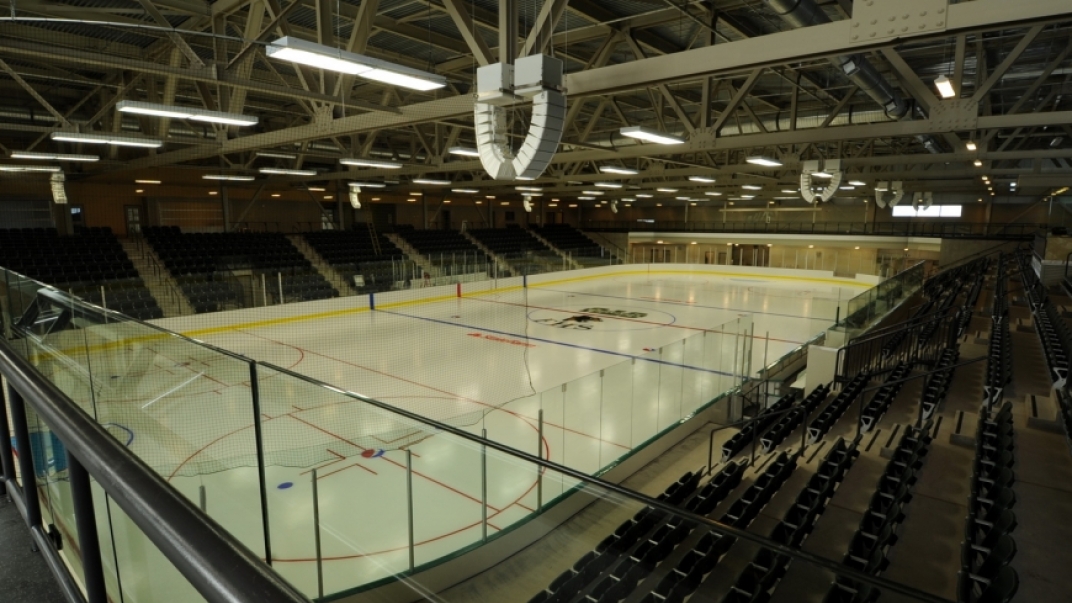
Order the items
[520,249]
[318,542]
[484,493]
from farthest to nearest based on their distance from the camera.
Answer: [520,249] < [484,493] < [318,542]

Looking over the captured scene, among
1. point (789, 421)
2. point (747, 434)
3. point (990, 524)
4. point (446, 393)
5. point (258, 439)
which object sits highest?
point (258, 439)

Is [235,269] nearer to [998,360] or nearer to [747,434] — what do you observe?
[747,434]

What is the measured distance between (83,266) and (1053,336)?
72.2ft

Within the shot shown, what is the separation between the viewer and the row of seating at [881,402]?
7.25 m

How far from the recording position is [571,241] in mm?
40625

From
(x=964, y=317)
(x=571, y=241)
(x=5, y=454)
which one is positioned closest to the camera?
(x=5, y=454)

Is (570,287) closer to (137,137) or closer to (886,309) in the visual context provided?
(886,309)

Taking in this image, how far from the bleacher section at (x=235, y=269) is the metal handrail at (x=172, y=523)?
16.8 meters

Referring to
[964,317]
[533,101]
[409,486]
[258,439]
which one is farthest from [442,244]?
[258,439]

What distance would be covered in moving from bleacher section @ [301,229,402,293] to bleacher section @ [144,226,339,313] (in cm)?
111

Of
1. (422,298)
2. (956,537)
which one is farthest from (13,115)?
(956,537)

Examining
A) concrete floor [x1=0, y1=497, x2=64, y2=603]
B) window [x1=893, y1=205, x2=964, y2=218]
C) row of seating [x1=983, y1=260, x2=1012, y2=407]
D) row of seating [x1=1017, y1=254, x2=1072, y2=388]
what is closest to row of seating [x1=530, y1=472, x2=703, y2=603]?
concrete floor [x1=0, y1=497, x2=64, y2=603]

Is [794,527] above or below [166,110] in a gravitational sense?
below

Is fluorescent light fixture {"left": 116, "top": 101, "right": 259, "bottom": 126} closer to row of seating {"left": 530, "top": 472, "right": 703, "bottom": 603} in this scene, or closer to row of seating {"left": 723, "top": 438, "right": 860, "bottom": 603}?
row of seating {"left": 530, "top": 472, "right": 703, "bottom": 603}
